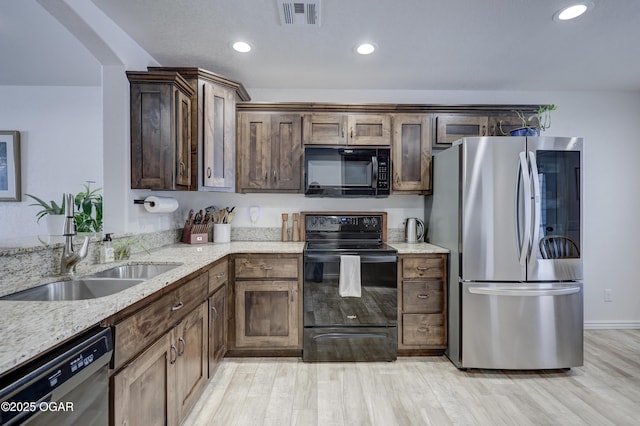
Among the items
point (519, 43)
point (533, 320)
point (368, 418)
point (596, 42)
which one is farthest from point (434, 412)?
point (596, 42)

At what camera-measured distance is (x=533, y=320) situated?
2.36 m

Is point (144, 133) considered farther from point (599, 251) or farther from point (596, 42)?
point (599, 251)

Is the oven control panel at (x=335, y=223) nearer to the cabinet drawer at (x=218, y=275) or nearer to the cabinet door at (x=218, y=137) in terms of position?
the cabinet door at (x=218, y=137)

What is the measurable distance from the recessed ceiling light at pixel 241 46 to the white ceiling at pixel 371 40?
5 centimetres

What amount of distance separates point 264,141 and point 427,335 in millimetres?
2249

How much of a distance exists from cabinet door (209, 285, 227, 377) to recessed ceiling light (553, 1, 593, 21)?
2922mm

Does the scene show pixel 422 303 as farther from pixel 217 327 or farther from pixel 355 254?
pixel 217 327

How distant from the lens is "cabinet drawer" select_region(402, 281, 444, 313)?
2.62 m

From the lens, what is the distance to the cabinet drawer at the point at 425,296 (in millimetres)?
2617

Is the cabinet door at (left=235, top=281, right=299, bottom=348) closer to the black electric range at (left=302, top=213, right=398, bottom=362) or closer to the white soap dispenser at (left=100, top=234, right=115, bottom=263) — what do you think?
the black electric range at (left=302, top=213, right=398, bottom=362)

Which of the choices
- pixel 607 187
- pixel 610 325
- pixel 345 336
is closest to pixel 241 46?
pixel 345 336

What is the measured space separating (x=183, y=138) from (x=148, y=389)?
1.73m

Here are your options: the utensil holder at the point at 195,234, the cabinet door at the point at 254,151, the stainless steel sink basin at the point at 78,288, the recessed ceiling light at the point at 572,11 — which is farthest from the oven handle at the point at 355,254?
the recessed ceiling light at the point at 572,11

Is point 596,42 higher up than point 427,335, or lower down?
higher up
